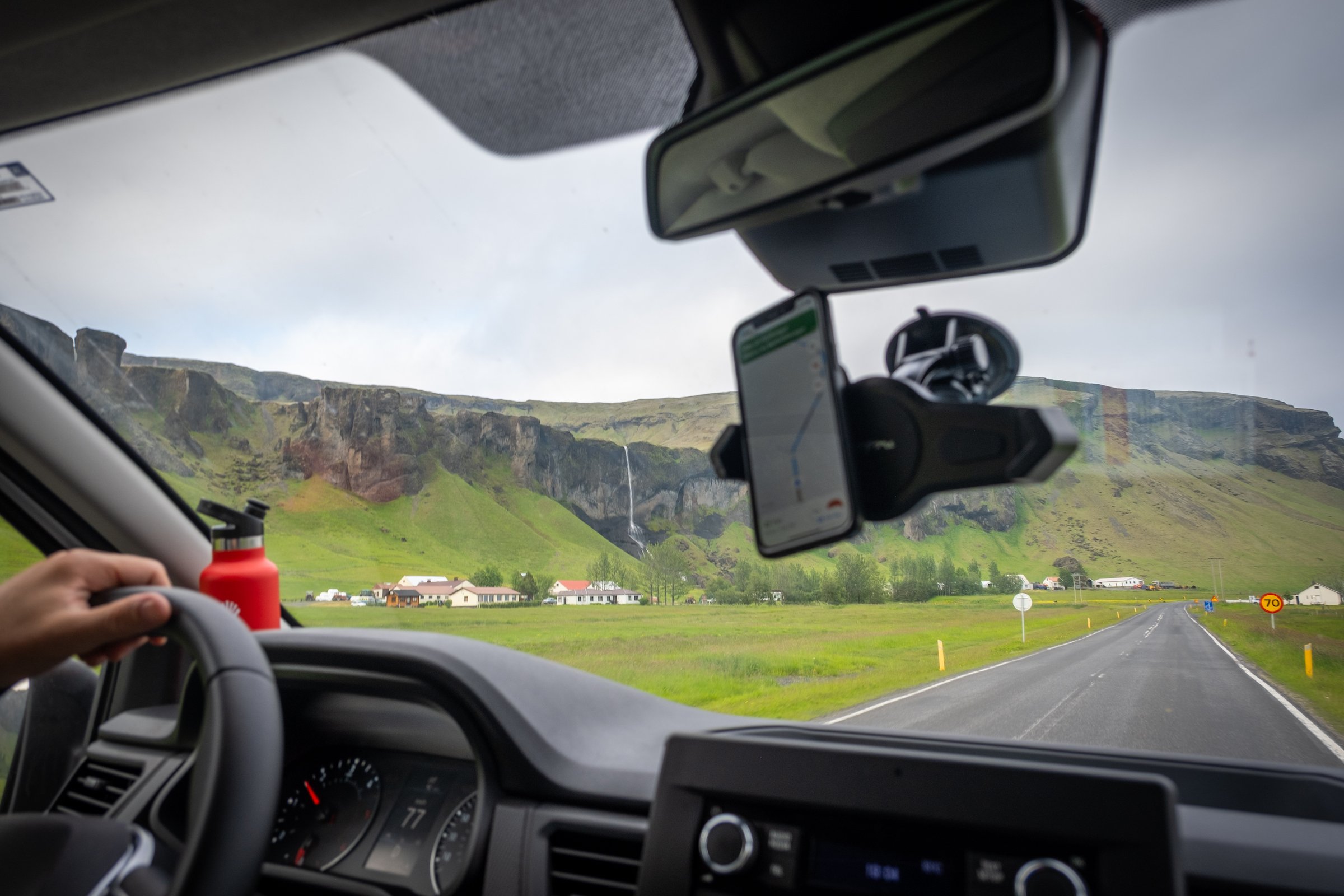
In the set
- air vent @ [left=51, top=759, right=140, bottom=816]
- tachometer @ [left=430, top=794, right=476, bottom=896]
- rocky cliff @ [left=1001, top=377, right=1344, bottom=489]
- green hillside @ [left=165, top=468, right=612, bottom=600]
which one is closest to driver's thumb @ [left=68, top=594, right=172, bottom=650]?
tachometer @ [left=430, top=794, right=476, bottom=896]

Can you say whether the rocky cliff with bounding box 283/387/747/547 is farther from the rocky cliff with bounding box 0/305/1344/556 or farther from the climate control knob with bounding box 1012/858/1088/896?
the climate control knob with bounding box 1012/858/1088/896

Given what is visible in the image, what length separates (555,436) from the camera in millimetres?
2320

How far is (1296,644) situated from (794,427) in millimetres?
964

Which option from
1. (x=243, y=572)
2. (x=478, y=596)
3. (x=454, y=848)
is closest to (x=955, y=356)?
(x=454, y=848)

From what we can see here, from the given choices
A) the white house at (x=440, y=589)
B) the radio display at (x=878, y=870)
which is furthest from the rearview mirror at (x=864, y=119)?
the white house at (x=440, y=589)

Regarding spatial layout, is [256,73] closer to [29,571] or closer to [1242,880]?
[29,571]

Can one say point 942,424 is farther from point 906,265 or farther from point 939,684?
point 939,684

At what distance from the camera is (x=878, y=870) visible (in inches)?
47.3

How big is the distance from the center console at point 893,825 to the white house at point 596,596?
29.6 inches

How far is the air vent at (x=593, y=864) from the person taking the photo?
4.93 ft

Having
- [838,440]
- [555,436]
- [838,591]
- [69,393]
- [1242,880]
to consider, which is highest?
[69,393]

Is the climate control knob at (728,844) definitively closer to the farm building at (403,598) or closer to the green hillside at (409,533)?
the green hillside at (409,533)

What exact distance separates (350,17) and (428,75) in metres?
0.26

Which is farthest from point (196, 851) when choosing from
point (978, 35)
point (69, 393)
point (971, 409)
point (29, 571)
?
point (69, 393)
